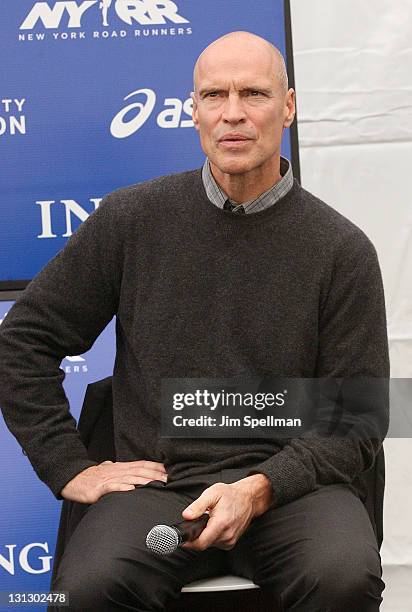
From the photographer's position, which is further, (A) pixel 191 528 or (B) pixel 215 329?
(B) pixel 215 329

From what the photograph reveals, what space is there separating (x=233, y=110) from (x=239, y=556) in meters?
0.69

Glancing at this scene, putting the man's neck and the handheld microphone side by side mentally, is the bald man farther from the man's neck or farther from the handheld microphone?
the handheld microphone

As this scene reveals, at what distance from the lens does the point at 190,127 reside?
7.45ft

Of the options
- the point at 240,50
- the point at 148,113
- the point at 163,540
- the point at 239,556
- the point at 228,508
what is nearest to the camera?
the point at 163,540

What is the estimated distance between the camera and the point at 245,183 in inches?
66.3

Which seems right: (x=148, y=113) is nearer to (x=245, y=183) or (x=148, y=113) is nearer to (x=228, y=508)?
(x=245, y=183)

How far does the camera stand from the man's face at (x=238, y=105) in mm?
1649

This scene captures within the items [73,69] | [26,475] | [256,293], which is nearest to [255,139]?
[256,293]

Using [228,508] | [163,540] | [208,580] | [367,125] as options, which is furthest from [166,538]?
[367,125]

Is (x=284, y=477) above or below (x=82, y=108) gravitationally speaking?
below

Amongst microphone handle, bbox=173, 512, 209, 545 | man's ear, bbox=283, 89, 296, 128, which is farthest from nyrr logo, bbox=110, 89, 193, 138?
microphone handle, bbox=173, 512, 209, 545

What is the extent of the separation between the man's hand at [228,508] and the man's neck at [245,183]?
462mm

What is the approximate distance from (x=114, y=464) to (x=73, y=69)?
3.36 feet

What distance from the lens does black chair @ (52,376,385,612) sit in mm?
1556
